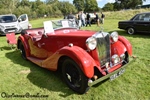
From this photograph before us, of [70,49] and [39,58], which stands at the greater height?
[70,49]

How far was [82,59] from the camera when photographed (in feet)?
11.1

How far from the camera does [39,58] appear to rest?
5355 mm

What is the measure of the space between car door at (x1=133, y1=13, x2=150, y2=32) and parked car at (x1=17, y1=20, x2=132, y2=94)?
6088 millimetres

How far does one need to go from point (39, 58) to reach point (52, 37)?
113 centimetres

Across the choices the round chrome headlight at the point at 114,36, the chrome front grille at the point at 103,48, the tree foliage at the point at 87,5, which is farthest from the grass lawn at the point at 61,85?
the tree foliage at the point at 87,5

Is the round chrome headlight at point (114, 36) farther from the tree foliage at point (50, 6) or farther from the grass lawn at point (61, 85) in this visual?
the tree foliage at point (50, 6)

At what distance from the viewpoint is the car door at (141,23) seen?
9724 mm

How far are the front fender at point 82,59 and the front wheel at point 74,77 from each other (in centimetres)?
15

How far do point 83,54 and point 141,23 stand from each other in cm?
782

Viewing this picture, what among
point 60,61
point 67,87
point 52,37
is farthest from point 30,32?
point 67,87

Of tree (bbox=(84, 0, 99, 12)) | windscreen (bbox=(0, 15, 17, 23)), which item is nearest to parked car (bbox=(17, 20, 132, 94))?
windscreen (bbox=(0, 15, 17, 23))

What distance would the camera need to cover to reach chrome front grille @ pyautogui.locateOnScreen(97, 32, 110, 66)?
386cm

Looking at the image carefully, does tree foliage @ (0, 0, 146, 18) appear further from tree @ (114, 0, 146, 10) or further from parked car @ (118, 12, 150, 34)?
parked car @ (118, 12, 150, 34)

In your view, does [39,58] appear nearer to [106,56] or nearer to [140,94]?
[106,56]
